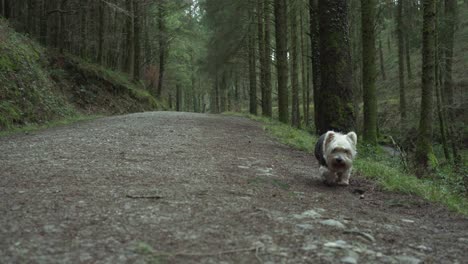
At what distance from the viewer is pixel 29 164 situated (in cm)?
547

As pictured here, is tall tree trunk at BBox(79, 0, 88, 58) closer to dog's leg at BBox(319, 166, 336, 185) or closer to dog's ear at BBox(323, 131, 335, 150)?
dog's ear at BBox(323, 131, 335, 150)

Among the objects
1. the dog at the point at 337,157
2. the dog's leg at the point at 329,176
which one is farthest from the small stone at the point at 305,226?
the dog's leg at the point at 329,176

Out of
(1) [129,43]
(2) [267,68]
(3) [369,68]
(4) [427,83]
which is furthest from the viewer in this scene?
(1) [129,43]

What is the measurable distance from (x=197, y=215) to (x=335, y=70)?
632cm

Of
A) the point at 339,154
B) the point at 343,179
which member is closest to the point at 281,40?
the point at 343,179

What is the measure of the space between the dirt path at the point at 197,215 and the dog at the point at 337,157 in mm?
236

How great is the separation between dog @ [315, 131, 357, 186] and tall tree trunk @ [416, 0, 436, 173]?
4711mm

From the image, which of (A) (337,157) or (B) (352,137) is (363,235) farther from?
(B) (352,137)

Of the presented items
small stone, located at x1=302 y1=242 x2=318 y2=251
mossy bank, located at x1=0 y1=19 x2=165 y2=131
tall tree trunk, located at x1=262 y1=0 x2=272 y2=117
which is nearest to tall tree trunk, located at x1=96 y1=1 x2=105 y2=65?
mossy bank, located at x1=0 y1=19 x2=165 y2=131

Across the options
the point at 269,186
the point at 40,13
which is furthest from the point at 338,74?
the point at 40,13

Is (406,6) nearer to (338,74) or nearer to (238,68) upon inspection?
(238,68)

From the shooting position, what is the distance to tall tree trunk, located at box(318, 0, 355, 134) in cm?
893

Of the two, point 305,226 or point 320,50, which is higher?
point 320,50

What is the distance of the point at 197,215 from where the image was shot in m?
3.56
